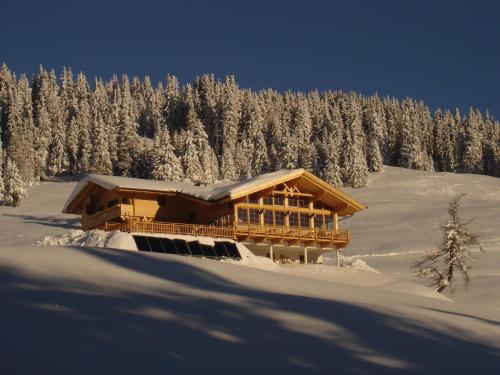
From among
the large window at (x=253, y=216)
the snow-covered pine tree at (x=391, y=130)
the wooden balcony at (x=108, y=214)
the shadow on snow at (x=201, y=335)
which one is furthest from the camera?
the snow-covered pine tree at (x=391, y=130)

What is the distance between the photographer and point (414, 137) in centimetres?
14800

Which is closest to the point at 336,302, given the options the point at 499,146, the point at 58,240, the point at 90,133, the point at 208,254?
the point at 208,254

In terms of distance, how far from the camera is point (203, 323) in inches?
701

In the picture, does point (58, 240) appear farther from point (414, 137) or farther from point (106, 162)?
point (414, 137)

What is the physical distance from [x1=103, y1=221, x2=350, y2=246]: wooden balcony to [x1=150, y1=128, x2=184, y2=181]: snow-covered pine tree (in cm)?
4867

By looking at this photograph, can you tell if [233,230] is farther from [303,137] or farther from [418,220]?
[303,137]

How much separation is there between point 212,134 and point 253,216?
10797cm

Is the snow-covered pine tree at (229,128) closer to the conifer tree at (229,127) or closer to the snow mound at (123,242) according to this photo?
the conifer tree at (229,127)

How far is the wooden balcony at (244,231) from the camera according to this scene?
42.9 metres

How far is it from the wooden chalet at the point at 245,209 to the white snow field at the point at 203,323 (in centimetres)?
1586

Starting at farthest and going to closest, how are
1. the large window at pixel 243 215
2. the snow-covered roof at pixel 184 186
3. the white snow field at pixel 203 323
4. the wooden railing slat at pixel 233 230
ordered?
the large window at pixel 243 215, the snow-covered roof at pixel 184 186, the wooden railing slat at pixel 233 230, the white snow field at pixel 203 323

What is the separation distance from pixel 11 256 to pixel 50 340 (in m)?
9.54

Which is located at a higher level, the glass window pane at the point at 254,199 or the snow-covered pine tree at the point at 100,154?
the snow-covered pine tree at the point at 100,154

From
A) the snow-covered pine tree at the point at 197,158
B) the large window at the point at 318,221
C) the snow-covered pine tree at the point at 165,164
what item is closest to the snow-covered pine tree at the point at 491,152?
the snow-covered pine tree at the point at 197,158
